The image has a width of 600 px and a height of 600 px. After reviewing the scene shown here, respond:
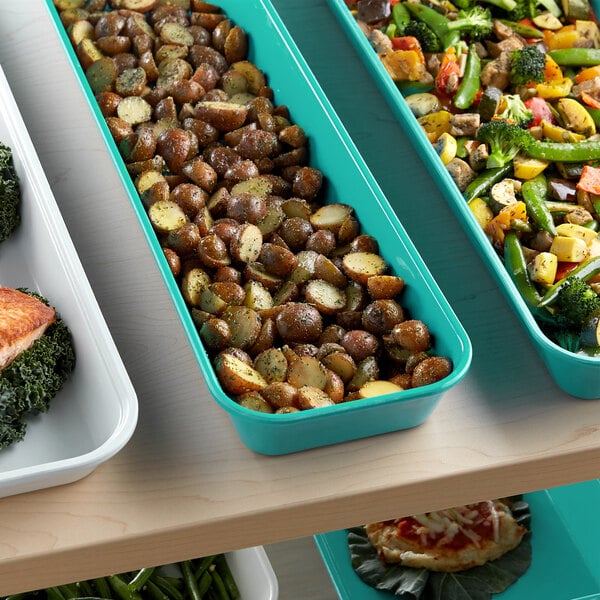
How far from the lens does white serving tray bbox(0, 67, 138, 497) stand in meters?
1.24

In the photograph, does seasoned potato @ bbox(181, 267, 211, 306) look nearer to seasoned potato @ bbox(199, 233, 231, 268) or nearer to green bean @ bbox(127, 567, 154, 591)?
seasoned potato @ bbox(199, 233, 231, 268)

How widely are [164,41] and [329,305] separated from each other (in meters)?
0.69

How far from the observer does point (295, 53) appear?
1.74 metres

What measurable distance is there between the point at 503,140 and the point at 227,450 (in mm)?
757

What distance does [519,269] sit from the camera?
5.19ft

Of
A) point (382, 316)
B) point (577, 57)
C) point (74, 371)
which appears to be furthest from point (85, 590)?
point (577, 57)


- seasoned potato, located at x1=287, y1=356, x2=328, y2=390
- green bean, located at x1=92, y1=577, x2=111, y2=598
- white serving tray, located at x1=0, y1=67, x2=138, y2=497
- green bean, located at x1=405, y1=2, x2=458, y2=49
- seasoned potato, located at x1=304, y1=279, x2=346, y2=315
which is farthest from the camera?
green bean, located at x1=405, y1=2, x2=458, y2=49

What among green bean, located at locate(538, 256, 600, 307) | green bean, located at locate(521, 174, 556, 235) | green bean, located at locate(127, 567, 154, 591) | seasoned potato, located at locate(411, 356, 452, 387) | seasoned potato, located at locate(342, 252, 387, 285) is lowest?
green bean, located at locate(127, 567, 154, 591)

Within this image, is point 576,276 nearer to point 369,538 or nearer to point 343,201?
point 343,201

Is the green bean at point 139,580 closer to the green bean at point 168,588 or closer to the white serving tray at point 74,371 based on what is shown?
the green bean at point 168,588

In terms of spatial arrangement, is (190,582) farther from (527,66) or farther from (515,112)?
(527,66)

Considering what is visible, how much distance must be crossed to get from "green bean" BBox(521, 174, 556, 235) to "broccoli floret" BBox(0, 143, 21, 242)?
2.69ft

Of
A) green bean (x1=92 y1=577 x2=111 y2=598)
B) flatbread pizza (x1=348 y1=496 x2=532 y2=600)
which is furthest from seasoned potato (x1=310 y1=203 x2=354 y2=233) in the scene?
green bean (x1=92 y1=577 x2=111 y2=598)

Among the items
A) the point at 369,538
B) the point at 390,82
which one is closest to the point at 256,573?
the point at 369,538
